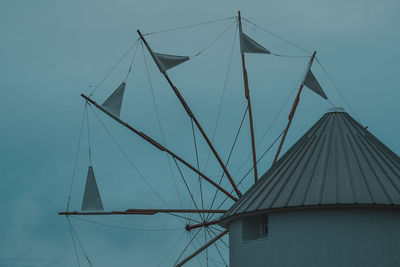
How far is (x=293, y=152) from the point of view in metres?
24.9

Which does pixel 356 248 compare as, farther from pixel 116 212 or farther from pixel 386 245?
pixel 116 212

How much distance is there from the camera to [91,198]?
27406mm

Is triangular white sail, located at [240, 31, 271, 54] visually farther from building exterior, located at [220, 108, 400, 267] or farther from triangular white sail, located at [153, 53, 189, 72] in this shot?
building exterior, located at [220, 108, 400, 267]

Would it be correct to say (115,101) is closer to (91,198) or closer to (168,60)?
(168,60)

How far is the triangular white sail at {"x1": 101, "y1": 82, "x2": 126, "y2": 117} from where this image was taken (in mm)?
Answer: 27641

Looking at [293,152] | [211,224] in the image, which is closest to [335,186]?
[293,152]

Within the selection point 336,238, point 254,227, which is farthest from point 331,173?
point 254,227

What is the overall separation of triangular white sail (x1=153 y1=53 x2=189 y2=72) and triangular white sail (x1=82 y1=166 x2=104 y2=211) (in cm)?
495

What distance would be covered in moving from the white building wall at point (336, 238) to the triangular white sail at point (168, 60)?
8702 millimetres

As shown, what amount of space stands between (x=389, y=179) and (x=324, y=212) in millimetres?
2260

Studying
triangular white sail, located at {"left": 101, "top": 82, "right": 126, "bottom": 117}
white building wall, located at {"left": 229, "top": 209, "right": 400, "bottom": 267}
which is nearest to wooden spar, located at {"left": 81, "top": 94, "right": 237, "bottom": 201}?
triangular white sail, located at {"left": 101, "top": 82, "right": 126, "bottom": 117}

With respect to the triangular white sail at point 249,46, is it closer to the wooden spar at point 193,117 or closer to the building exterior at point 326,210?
the wooden spar at point 193,117

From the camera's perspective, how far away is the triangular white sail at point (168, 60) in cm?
2828

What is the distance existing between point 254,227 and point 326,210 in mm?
2932
